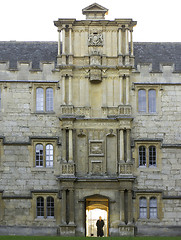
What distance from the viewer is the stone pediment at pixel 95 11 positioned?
38.6 meters

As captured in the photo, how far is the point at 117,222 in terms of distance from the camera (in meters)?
36.2

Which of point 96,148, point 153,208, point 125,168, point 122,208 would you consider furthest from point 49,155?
point 153,208

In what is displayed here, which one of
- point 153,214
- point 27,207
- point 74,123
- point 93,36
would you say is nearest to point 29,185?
point 27,207

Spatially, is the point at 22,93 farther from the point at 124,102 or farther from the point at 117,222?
the point at 117,222

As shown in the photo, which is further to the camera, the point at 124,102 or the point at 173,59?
the point at 173,59

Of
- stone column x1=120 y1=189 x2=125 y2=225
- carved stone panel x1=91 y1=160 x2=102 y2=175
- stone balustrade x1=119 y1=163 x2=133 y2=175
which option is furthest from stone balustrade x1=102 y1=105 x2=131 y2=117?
stone column x1=120 y1=189 x2=125 y2=225

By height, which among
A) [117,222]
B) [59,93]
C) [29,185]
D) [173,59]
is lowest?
[117,222]

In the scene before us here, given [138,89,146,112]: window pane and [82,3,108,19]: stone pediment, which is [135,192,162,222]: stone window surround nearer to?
[138,89,146,112]: window pane

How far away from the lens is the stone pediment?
38.6m

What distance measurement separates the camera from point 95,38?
3819 centimetres

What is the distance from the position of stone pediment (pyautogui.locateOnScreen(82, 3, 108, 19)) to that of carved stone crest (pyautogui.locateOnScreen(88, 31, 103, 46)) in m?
1.19

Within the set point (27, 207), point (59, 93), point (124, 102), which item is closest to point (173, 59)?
point (124, 102)

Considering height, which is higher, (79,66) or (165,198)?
(79,66)

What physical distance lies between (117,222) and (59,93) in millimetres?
9107
